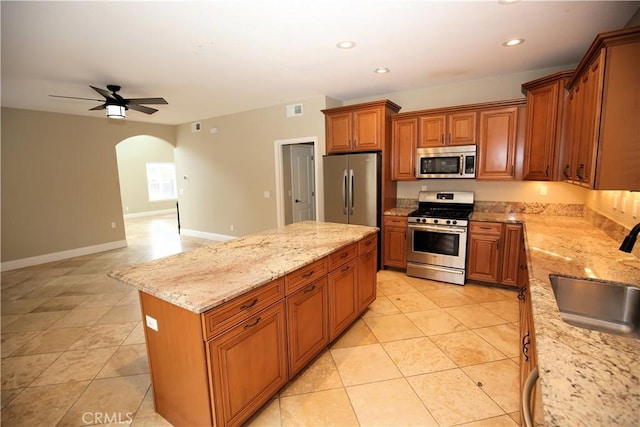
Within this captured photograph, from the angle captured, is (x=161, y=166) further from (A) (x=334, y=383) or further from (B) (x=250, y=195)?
(A) (x=334, y=383)

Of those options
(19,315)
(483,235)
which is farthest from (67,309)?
(483,235)

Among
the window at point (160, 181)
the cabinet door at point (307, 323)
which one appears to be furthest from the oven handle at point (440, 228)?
the window at point (160, 181)

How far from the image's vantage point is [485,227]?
11.9 ft

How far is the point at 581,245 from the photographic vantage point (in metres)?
2.36

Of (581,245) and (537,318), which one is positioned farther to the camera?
(581,245)

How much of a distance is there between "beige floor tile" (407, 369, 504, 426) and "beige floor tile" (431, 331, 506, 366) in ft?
0.60

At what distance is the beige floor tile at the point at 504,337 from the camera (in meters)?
2.49

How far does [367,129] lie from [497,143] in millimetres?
1643

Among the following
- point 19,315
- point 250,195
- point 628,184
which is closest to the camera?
point 628,184

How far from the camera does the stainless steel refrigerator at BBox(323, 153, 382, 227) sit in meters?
4.17

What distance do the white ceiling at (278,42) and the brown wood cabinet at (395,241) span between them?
1.89 metres

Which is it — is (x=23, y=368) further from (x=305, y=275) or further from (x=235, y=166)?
(x=235, y=166)

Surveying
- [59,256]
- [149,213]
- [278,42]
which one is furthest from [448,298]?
[149,213]

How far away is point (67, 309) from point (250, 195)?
3.25 meters
